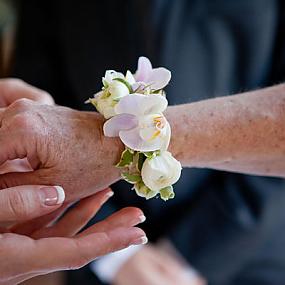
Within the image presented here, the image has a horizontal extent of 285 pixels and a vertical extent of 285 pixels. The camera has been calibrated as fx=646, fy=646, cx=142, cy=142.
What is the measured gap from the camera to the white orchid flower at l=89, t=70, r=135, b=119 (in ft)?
2.14

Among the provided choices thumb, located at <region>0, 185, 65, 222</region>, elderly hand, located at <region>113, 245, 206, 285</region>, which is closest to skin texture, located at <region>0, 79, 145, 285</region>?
thumb, located at <region>0, 185, 65, 222</region>

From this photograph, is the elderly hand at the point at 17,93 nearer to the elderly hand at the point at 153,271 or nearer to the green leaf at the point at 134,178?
the green leaf at the point at 134,178

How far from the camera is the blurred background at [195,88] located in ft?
4.09

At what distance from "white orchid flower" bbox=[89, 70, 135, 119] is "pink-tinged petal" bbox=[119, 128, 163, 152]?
0.10ft

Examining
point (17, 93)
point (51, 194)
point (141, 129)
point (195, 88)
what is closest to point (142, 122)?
point (141, 129)

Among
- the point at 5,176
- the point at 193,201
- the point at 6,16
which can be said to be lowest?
the point at 193,201

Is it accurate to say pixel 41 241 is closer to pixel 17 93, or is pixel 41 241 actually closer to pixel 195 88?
pixel 17 93

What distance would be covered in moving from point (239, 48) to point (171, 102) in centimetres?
18

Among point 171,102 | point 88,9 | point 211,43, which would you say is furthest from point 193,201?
point 88,9

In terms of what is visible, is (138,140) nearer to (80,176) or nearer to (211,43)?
(80,176)

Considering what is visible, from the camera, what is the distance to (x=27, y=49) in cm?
140

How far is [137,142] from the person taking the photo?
64 cm

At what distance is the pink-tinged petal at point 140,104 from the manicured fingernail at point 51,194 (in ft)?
0.33

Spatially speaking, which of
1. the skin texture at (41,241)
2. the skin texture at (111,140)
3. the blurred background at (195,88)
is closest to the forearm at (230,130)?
the skin texture at (111,140)
